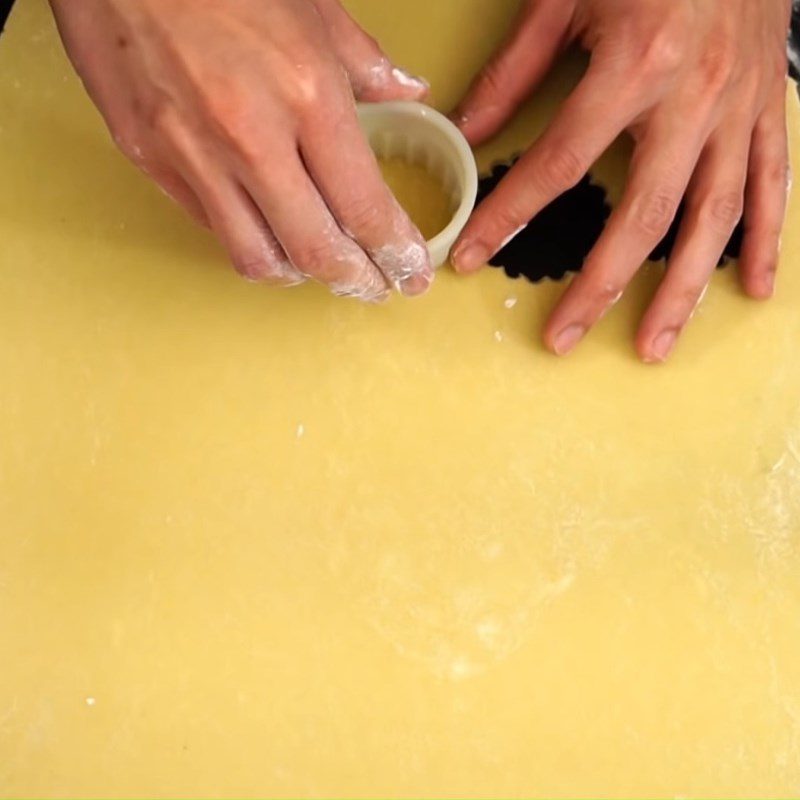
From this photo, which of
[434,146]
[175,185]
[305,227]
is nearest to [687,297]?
[434,146]

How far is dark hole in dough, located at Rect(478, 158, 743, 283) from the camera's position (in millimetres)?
941

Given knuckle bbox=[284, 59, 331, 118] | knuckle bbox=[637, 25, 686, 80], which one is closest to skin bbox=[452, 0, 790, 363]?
knuckle bbox=[637, 25, 686, 80]

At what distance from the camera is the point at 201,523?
851mm

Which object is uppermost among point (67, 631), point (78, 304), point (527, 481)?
point (527, 481)

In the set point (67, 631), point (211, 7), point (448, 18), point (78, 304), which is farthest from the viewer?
point (448, 18)

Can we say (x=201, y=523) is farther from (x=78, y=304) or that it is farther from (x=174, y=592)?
(x=78, y=304)

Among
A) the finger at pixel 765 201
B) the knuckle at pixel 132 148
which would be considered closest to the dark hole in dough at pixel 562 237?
the finger at pixel 765 201

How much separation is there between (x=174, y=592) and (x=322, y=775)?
210mm

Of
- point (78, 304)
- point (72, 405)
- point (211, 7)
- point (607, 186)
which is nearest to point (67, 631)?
point (72, 405)

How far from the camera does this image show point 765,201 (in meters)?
0.94

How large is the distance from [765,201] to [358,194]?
1.53ft

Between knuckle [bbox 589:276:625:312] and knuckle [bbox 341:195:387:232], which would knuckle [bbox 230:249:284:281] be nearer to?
knuckle [bbox 341:195:387:232]

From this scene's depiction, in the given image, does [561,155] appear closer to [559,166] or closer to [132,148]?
[559,166]

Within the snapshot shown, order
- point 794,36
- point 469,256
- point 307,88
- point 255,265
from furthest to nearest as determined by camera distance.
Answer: point 794,36 → point 469,256 → point 255,265 → point 307,88
